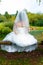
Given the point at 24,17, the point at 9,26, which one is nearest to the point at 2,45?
the point at 24,17

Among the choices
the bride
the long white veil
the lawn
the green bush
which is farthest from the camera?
the green bush

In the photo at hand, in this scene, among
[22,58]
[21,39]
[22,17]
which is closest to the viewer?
[22,58]

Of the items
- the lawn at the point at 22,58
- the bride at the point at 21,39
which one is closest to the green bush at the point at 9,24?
the bride at the point at 21,39

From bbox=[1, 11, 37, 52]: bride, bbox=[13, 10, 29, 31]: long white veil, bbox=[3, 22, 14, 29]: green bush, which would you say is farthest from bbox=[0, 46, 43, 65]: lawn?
bbox=[3, 22, 14, 29]: green bush

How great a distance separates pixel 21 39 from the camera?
977cm

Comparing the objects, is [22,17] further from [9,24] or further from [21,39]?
[9,24]

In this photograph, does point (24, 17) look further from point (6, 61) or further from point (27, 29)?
point (6, 61)

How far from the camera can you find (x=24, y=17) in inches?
400

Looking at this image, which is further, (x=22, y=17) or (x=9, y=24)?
(x=9, y=24)

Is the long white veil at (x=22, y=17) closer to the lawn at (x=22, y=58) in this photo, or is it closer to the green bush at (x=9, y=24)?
the lawn at (x=22, y=58)

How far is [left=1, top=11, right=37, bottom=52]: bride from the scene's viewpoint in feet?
31.8

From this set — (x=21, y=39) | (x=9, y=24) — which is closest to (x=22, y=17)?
(x=21, y=39)

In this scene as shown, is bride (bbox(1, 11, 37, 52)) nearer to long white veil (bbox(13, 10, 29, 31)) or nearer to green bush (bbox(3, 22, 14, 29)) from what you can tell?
long white veil (bbox(13, 10, 29, 31))

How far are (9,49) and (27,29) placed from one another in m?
0.77
